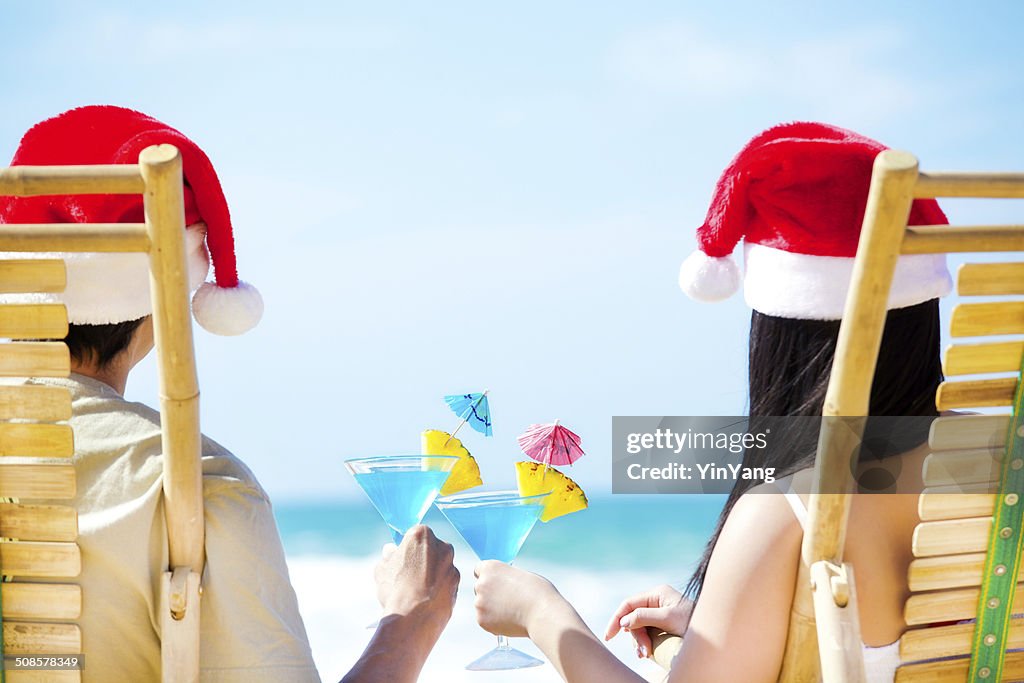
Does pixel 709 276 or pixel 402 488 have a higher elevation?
pixel 709 276

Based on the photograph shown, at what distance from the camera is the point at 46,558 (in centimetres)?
185

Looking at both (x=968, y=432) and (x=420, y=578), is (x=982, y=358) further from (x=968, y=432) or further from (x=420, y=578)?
(x=420, y=578)

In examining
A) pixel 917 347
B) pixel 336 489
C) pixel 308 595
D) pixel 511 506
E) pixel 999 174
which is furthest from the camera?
pixel 336 489

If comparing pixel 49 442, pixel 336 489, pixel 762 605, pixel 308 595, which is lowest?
pixel 336 489

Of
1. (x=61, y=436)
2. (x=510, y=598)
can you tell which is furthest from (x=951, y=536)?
(x=61, y=436)

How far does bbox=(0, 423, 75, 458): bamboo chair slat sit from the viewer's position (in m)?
1.82

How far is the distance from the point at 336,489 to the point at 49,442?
20.1 m

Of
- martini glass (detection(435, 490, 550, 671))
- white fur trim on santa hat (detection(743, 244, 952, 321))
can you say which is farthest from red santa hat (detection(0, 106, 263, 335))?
white fur trim on santa hat (detection(743, 244, 952, 321))

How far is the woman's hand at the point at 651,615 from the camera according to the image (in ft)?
8.89

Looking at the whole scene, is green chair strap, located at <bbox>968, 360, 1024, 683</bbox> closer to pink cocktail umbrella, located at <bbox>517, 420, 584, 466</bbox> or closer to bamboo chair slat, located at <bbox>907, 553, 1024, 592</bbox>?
bamboo chair slat, located at <bbox>907, 553, 1024, 592</bbox>

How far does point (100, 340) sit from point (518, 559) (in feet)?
41.4

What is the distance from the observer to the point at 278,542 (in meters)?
1.96

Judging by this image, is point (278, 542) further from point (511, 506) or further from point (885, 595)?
point (885, 595)

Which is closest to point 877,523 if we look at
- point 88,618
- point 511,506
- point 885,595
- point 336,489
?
point 885,595
